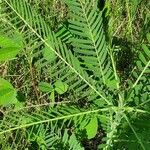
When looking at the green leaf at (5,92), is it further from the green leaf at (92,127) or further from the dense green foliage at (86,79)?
the green leaf at (92,127)

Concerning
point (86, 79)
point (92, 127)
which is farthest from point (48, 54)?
point (92, 127)

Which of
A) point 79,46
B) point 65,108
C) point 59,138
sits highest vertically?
point 79,46

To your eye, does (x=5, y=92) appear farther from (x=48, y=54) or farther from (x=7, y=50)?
(x=7, y=50)

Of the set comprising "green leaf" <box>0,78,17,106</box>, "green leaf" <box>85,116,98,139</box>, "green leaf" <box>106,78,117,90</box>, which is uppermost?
"green leaf" <box>0,78,17,106</box>

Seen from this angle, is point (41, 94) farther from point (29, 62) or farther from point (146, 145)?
point (146, 145)

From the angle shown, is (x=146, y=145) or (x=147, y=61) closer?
(x=146, y=145)

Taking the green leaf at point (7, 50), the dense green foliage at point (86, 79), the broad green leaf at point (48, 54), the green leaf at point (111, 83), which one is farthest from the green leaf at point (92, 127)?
the green leaf at point (7, 50)

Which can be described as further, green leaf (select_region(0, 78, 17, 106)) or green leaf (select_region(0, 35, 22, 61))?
green leaf (select_region(0, 78, 17, 106))

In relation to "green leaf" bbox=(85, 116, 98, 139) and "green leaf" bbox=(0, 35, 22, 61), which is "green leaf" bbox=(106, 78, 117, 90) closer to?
"green leaf" bbox=(85, 116, 98, 139)

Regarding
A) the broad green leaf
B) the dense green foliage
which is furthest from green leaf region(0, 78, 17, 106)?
the broad green leaf

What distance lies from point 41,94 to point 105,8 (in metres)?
0.57

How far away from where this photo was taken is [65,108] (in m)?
1.19

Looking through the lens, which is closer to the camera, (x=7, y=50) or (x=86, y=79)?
(x=7, y=50)

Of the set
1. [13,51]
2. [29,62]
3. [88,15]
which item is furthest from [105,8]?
[13,51]
